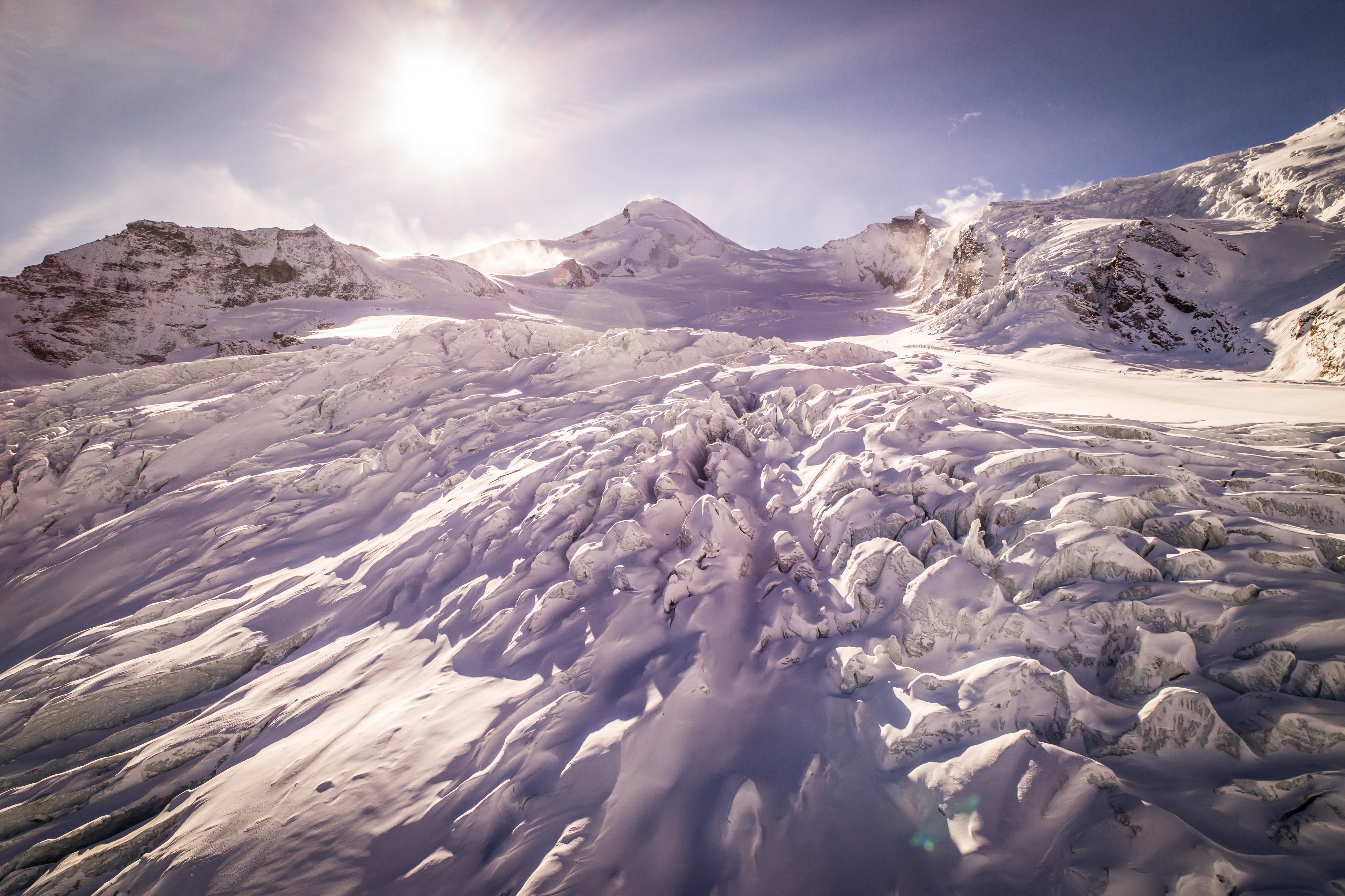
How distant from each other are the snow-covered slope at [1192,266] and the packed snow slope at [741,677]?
10.9m

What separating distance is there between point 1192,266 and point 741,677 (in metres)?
20.6

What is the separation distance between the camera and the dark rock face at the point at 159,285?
68.3 ft

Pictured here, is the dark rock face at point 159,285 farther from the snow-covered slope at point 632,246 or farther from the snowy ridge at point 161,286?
the snow-covered slope at point 632,246

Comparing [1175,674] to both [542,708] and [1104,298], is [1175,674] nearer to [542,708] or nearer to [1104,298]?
[542,708]

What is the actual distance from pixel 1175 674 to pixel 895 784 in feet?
5.35

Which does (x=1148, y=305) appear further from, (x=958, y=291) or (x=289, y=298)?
(x=289, y=298)

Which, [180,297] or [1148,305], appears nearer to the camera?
[1148,305]

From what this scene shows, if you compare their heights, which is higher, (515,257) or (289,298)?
(515,257)

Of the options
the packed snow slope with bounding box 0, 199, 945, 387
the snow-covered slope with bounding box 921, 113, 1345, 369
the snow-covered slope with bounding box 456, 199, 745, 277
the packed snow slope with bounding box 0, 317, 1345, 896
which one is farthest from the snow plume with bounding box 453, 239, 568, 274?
the packed snow slope with bounding box 0, 317, 1345, 896

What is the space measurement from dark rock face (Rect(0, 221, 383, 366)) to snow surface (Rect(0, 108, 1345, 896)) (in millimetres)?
17679

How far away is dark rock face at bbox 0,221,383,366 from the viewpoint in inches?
820

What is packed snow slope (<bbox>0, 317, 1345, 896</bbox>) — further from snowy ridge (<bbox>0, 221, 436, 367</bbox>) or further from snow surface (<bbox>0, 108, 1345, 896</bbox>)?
snowy ridge (<bbox>0, 221, 436, 367</bbox>)

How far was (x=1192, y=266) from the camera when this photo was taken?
46.3 ft

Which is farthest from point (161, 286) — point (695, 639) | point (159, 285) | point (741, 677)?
point (741, 677)
